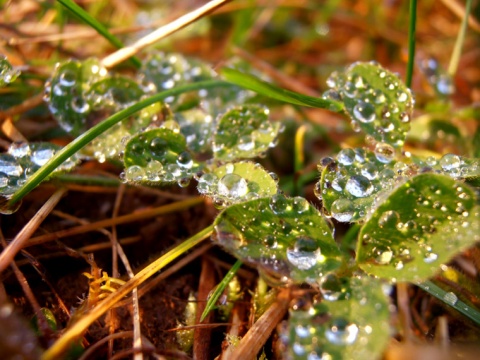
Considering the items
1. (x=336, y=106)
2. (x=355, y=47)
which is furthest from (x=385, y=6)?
(x=336, y=106)

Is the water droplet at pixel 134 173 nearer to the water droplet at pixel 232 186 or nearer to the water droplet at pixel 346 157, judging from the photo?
the water droplet at pixel 232 186

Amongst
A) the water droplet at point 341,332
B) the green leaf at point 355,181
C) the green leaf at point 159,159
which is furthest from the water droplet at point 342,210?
the green leaf at point 159,159

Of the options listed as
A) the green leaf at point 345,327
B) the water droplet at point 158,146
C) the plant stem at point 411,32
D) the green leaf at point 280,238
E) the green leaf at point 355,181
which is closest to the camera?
the green leaf at point 345,327

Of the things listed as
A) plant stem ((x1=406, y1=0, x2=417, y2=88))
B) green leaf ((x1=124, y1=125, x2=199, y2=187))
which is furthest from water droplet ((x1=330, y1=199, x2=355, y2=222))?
plant stem ((x1=406, y1=0, x2=417, y2=88))

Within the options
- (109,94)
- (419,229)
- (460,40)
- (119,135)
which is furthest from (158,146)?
(460,40)

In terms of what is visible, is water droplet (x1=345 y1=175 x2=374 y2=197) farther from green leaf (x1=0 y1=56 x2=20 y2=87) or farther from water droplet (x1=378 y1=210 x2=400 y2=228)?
green leaf (x1=0 y1=56 x2=20 y2=87)

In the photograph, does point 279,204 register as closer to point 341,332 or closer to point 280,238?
point 280,238
